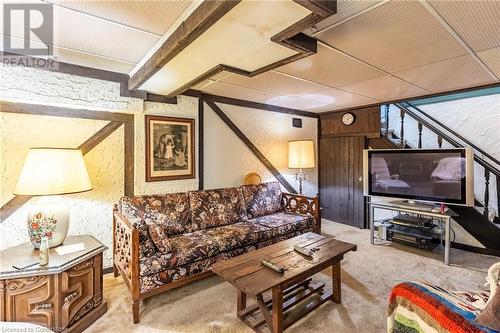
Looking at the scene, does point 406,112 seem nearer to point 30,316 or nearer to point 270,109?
point 270,109

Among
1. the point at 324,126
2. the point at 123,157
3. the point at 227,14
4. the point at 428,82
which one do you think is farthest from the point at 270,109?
the point at 227,14

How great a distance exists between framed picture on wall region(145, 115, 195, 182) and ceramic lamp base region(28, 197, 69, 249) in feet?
3.36

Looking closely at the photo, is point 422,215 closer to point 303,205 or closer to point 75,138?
point 303,205

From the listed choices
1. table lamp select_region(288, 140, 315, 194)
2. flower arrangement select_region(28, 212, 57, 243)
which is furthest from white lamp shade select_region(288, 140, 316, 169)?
flower arrangement select_region(28, 212, 57, 243)

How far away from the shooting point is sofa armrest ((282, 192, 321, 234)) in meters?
3.53

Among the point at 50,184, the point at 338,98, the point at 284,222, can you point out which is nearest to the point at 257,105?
the point at 338,98

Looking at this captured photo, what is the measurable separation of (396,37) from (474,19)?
0.46 metres

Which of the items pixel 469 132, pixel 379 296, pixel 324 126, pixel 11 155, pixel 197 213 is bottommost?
pixel 379 296

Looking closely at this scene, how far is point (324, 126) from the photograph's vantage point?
5.08m

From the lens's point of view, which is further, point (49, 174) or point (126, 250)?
point (126, 250)

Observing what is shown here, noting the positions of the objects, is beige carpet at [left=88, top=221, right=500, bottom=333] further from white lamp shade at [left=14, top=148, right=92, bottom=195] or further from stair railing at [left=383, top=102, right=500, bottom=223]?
white lamp shade at [left=14, top=148, right=92, bottom=195]

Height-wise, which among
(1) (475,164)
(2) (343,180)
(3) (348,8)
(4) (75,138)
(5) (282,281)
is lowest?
(5) (282,281)

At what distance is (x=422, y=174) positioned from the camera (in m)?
3.40

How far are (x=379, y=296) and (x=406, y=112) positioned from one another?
3.12m
